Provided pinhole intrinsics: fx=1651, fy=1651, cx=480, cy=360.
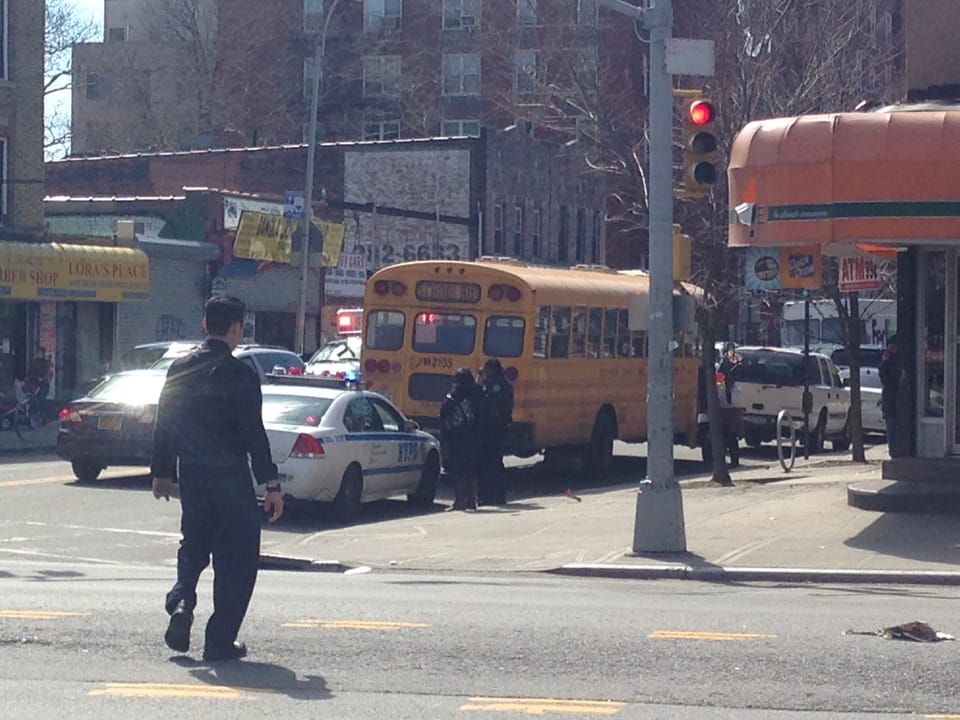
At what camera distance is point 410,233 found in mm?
50562

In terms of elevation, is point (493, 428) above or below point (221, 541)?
above

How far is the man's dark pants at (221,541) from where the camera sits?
8.60 m

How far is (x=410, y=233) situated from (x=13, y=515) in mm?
33021

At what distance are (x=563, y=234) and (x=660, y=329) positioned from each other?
1695 inches

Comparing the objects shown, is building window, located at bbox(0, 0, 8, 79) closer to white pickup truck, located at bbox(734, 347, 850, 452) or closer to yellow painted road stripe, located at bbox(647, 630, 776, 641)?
white pickup truck, located at bbox(734, 347, 850, 452)

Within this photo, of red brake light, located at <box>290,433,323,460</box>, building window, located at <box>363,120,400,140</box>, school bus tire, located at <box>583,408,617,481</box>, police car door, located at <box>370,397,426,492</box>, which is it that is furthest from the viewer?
building window, located at <box>363,120,400,140</box>

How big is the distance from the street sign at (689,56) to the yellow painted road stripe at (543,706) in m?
8.02

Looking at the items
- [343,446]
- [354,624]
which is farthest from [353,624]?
[343,446]

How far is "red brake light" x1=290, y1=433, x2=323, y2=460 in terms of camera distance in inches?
694

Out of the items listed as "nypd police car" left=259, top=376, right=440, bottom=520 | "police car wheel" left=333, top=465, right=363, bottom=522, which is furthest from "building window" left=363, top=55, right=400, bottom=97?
"police car wheel" left=333, top=465, right=363, bottom=522

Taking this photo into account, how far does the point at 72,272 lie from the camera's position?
115 ft

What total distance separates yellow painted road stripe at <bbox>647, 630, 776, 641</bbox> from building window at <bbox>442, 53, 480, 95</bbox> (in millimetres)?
56816

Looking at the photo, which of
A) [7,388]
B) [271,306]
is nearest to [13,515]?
[7,388]

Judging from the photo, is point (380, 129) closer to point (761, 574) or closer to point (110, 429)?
point (110, 429)
